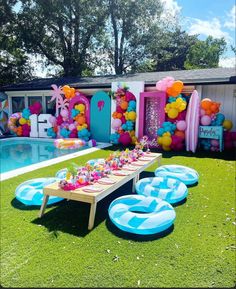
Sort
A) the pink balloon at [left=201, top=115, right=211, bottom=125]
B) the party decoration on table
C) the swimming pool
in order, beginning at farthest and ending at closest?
the pink balloon at [left=201, top=115, right=211, bottom=125]
the swimming pool
the party decoration on table

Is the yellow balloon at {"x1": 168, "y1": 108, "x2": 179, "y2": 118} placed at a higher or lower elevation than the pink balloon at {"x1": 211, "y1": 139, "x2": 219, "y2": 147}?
higher

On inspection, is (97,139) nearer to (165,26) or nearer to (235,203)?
(235,203)

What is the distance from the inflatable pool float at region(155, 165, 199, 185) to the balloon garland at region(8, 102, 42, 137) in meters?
9.56

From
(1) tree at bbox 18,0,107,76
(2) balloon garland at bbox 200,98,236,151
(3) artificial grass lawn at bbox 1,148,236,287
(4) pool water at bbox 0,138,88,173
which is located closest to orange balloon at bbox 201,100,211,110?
(2) balloon garland at bbox 200,98,236,151

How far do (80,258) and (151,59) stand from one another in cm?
2512

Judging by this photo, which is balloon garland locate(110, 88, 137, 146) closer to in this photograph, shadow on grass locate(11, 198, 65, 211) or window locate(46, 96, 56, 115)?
window locate(46, 96, 56, 115)

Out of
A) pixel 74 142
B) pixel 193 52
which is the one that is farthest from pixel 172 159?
pixel 193 52

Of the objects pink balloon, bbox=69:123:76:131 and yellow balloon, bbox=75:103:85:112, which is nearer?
yellow balloon, bbox=75:103:85:112

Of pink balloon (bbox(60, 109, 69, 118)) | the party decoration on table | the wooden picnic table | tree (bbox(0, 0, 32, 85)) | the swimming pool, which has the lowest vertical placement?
the swimming pool

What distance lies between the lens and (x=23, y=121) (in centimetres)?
1357

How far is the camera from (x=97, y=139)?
1179 cm

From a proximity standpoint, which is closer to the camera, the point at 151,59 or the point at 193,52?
the point at 151,59

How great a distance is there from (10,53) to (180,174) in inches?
831

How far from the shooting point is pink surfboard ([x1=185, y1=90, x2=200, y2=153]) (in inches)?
353
